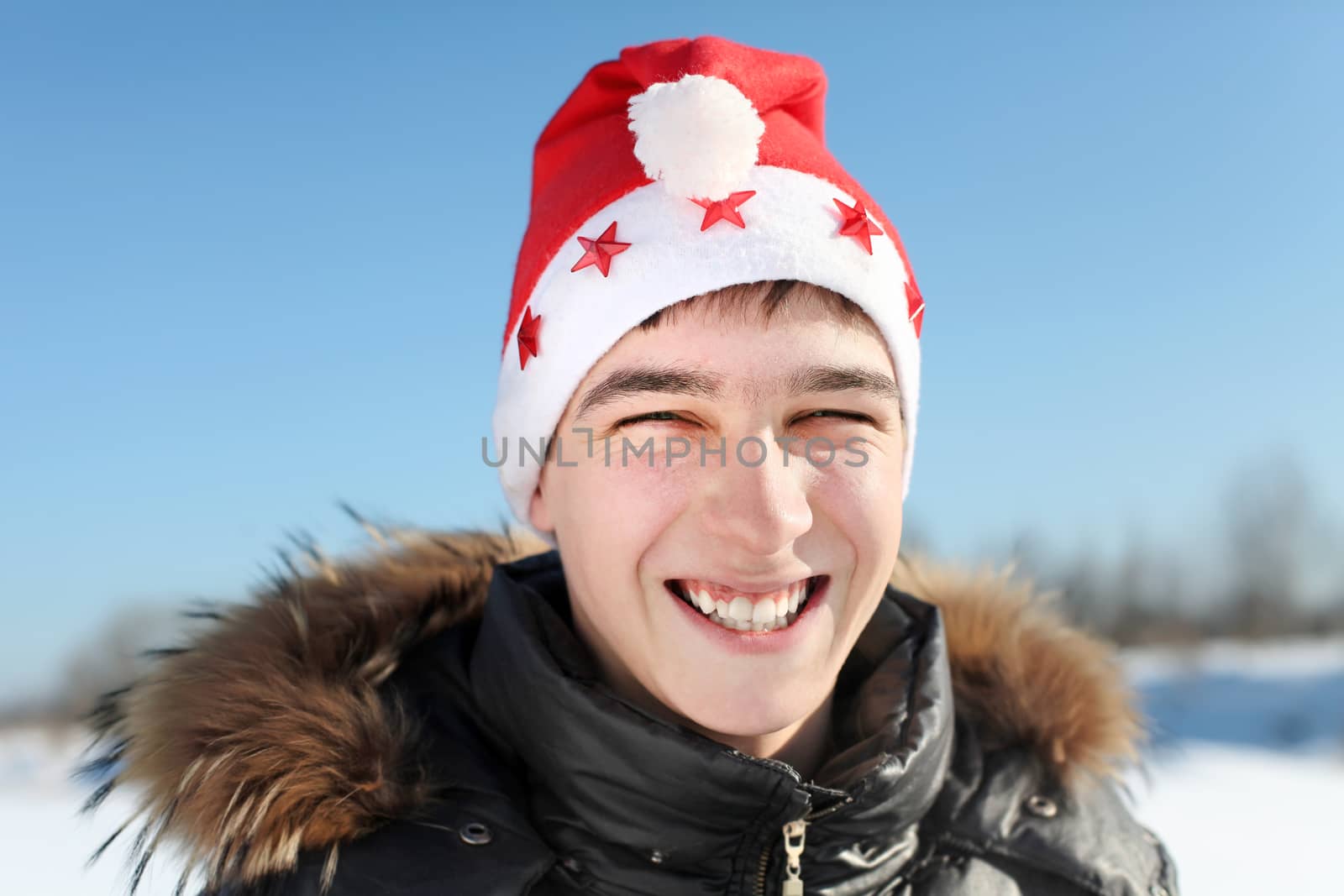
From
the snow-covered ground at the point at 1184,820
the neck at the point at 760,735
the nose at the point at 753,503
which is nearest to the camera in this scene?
the nose at the point at 753,503

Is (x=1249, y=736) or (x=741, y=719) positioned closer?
(x=741, y=719)

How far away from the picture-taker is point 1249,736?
9.77 metres

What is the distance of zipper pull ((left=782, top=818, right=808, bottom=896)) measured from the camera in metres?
1.84

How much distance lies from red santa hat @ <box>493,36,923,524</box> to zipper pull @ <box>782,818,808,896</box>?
3.01ft

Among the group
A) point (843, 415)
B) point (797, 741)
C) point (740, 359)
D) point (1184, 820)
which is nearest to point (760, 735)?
point (797, 741)

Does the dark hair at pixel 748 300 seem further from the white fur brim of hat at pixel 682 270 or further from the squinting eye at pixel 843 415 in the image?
the squinting eye at pixel 843 415

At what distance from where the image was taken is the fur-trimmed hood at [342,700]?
5.86ft

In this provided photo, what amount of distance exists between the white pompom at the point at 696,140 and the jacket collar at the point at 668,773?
91cm

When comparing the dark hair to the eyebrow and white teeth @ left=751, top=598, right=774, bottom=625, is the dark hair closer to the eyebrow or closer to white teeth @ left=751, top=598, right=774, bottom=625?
the eyebrow

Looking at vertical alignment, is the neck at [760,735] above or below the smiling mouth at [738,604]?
below

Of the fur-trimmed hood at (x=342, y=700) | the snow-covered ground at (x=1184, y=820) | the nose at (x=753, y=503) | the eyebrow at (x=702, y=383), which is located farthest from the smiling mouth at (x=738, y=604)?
the snow-covered ground at (x=1184, y=820)

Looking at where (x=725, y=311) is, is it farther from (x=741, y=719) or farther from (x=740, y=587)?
(x=741, y=719)

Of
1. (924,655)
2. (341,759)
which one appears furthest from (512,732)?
(924,655)

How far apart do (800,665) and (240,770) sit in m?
1.04
